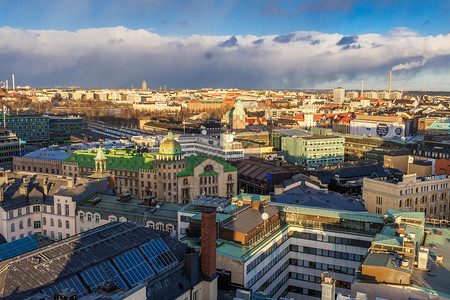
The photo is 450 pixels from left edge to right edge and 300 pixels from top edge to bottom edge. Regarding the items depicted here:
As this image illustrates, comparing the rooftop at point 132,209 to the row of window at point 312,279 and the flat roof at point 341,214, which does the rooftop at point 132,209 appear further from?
the row of window at point 312,279

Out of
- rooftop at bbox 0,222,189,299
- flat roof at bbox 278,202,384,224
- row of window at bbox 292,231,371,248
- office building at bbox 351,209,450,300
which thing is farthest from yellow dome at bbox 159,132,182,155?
office building at bbox 351,209,450,300

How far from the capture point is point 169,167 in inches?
3465

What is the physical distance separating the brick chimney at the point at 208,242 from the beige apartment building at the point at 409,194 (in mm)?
48356

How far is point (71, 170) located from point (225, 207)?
58.1 m

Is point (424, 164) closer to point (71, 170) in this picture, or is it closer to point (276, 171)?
point (276, 171)

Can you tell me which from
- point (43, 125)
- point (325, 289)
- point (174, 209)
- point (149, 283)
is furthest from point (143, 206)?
point (43, 125)

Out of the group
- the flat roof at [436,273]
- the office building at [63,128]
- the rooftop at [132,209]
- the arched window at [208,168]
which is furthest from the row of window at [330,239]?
the office building at [63,128]

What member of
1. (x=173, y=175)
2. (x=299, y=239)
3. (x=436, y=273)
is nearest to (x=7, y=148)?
(x=173, y=175)

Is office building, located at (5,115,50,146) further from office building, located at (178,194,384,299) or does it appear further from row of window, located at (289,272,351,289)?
row of window, located at (289,272,351,289)

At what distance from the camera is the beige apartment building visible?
76.6m

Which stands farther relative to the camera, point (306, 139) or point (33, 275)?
point (306, 139)

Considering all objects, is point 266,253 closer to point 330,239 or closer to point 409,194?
point 330,239

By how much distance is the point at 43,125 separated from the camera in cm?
18950

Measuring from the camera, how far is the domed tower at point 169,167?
289ft
